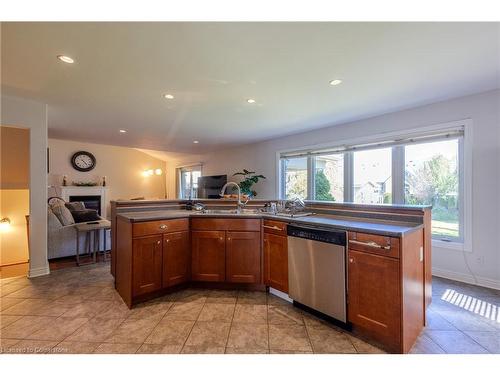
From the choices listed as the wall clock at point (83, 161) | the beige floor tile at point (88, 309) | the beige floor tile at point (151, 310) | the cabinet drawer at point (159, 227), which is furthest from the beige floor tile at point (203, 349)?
the wall clock at point (83, 161)

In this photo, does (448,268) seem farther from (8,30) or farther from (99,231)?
(99,231)

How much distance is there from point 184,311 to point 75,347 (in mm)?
858

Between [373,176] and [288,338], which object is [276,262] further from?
[373,176]

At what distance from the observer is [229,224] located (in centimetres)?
276

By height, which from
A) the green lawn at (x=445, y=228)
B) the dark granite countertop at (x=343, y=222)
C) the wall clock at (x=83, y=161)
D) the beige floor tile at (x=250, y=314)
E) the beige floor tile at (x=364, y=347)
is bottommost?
the beige floor tile at (x=250, y=314)

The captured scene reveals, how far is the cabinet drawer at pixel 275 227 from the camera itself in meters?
2.49

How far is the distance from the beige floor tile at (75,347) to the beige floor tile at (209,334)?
70cm

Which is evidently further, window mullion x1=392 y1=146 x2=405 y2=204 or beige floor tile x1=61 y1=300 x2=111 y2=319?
window mullion x1=392 y1=146 x2=405 y2=204

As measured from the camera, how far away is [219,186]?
6980 mm

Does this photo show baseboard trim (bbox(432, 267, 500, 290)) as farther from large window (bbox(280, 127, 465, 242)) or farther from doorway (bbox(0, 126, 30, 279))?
doorway (bbox(0, 126, 30, 279))

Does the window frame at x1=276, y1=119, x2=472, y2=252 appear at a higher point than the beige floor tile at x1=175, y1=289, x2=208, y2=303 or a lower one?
higher

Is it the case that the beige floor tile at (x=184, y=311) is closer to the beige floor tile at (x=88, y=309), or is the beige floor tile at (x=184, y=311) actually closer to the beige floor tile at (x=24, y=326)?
the beige floor tile at (x=88, y=309)

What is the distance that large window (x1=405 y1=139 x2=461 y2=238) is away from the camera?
323 centimetres

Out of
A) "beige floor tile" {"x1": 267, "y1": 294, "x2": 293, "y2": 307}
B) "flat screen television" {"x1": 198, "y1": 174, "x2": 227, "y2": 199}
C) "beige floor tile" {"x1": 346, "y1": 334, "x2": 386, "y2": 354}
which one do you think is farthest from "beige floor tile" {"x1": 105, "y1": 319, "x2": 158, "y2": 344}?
"flat screen television" {"x1": 198, "y1": 174, "x2": 227, "y2": 199}
